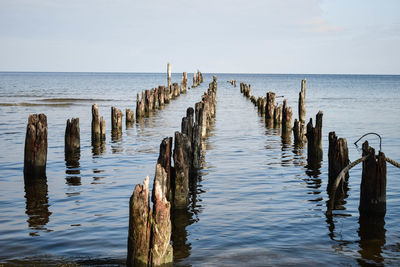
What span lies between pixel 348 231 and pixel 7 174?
8.78m

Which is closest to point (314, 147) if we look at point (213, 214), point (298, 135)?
point (298, 135)

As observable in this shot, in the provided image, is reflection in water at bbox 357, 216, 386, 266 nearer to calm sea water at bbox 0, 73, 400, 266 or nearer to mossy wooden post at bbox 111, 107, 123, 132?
calm sea water at bbox 0, 73, 400, 266

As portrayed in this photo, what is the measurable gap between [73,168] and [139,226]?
7897 millimetres

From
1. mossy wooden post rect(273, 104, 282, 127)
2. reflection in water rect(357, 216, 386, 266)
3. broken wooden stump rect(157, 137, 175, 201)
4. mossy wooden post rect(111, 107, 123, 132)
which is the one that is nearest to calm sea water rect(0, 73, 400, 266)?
reflection in water rect(357, 216, 386, 266)

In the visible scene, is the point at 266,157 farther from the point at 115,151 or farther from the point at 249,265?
the point at 249,265

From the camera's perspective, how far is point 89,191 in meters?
10.5

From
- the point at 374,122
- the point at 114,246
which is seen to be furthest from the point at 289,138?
the point at 114,246

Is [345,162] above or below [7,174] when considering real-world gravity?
above

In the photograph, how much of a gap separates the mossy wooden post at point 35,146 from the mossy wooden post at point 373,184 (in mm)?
6985

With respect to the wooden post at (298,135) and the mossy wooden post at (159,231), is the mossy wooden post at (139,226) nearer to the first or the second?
the mossy wooden post at (159,231)

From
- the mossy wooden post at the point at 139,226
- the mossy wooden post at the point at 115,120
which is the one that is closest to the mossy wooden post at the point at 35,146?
the mossy wooden post at the point at 139,226

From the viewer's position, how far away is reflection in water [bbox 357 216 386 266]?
6.76m

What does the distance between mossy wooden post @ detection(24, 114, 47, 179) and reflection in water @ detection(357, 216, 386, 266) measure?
7.09 metres

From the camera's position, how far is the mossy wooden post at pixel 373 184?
788cm
